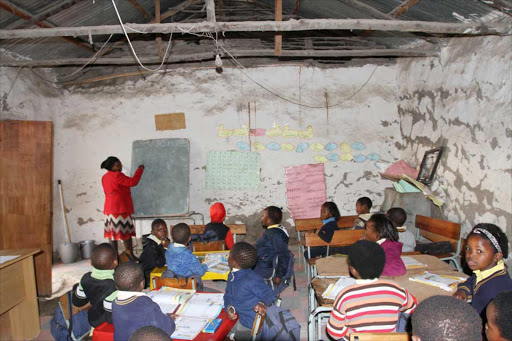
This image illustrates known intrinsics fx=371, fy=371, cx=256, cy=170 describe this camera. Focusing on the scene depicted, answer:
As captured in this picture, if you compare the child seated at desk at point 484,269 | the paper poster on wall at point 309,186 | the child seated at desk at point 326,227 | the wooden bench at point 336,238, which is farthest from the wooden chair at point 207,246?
the paper poster on wall at point 309,186

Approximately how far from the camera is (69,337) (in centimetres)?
234

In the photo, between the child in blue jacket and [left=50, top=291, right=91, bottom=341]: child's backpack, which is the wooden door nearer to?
[left=50, top=291, right=91, bottom=341]: child's backpack

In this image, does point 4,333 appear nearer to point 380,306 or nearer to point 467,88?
point 380,306

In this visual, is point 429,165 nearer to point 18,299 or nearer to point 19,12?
point 18,299

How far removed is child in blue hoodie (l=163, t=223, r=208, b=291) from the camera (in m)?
2.84

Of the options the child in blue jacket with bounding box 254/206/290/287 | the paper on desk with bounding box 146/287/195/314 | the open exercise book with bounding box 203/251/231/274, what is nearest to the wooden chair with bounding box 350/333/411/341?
the paper on desk with bounding box 146/287/195/314

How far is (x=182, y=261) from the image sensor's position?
2.87m

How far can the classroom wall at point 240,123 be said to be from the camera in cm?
607

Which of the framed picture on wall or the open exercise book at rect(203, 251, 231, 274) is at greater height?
the framed picture on wall

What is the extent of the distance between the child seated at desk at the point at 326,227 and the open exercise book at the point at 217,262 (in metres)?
1.00

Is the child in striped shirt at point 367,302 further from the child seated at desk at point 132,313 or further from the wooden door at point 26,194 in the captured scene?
the wooden door at point 26,194

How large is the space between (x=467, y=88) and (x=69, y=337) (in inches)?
174

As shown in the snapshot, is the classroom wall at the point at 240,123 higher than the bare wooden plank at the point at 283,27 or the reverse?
the reverse

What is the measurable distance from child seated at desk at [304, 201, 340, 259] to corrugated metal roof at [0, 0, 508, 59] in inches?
92.3
